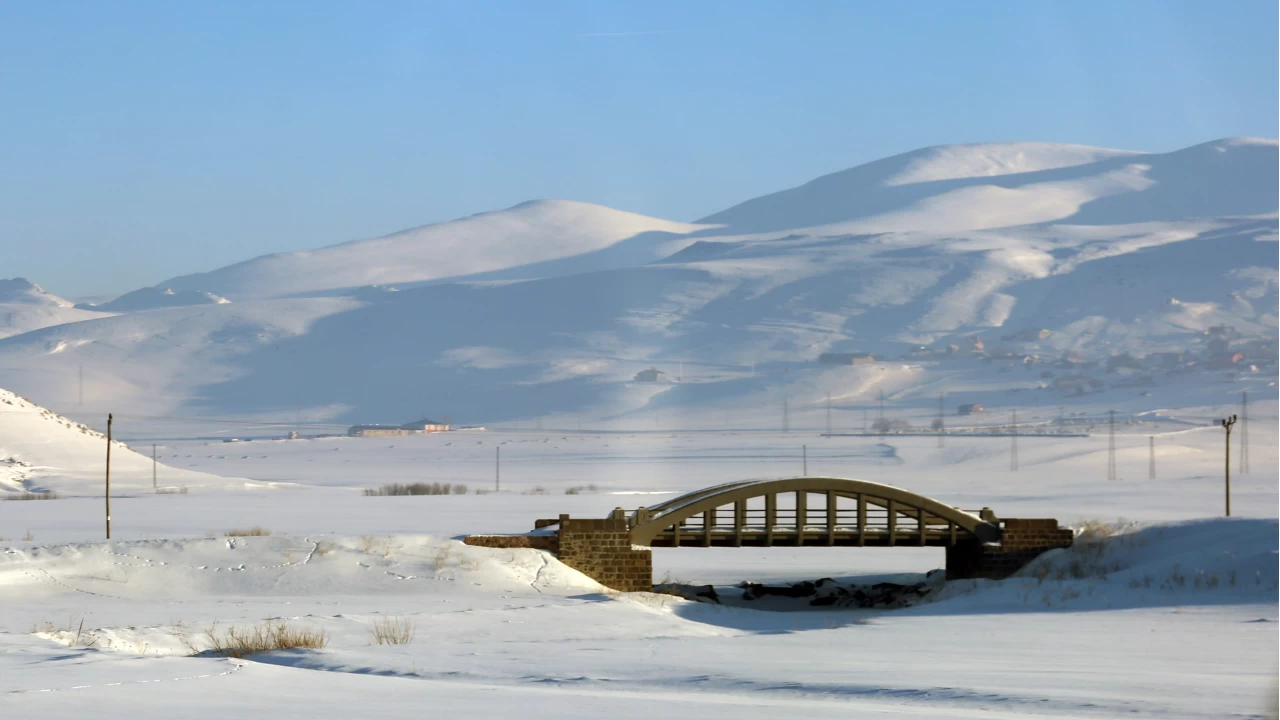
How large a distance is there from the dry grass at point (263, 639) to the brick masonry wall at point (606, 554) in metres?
13.5

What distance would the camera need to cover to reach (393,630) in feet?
76.0

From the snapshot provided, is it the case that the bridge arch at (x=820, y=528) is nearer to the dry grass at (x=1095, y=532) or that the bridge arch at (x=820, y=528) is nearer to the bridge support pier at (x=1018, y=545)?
the bridge support pier at (x=1018, y=545)

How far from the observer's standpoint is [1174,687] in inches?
707

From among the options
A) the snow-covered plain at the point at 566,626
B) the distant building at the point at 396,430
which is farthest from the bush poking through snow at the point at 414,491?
the distant building at the point at 396,430

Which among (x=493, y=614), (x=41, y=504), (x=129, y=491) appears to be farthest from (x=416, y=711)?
(x=129, y=491)

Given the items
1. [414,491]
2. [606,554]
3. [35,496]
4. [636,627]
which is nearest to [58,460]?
[35,496]

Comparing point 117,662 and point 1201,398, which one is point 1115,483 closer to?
point 117,662

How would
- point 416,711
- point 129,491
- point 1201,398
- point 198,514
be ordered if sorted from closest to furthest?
point 416,711
point 198,514
point 129,491
point 1201,398

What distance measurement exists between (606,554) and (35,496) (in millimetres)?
44113

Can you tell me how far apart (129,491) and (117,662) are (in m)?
61.1

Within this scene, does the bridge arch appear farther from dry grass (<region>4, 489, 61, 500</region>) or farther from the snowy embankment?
dry grass (<region>4, 489, 61, 500</region>)

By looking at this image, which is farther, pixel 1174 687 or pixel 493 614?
pixel 493 614

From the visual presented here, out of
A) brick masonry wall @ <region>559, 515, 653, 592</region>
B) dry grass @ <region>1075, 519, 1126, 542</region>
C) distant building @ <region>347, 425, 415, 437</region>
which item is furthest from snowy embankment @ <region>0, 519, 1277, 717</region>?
distant building @ <region>347, 425, 415, 437</region>

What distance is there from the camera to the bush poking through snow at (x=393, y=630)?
22531 mm
